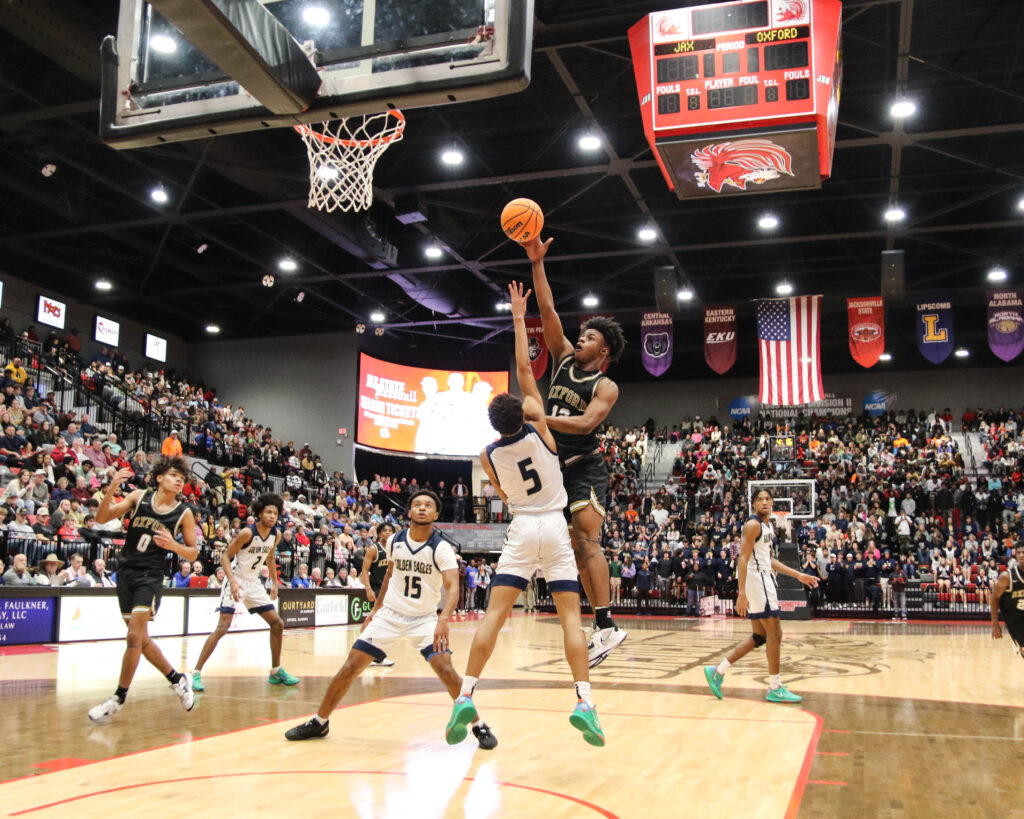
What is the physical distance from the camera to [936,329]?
77.0 feet

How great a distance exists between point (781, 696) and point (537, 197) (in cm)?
1620

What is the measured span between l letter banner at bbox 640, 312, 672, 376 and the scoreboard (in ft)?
41.9

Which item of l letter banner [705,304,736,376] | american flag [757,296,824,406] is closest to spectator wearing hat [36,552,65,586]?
american flag [757,296,824,406]

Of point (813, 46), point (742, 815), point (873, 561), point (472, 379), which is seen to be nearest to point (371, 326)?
point (472, 379)

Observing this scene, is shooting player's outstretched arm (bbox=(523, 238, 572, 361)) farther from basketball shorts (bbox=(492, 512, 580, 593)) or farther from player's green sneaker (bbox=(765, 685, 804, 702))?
player's green sneaker (bbox=(765, 685, 804, 702))

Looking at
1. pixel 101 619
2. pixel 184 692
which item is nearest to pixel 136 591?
pixel 184 692

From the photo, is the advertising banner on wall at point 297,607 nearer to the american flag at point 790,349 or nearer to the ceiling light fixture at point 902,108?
the american flag at point 790,349

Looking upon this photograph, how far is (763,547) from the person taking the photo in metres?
8.95

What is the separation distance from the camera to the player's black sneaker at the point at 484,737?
5.97m

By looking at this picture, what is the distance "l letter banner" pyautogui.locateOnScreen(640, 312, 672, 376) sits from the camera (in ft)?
81.5

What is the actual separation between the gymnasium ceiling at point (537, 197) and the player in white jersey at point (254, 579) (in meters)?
9.57

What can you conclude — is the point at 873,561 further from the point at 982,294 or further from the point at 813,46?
the point at 813,46

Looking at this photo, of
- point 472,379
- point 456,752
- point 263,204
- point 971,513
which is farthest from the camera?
point 472,379

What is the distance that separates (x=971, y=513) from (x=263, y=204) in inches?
837
